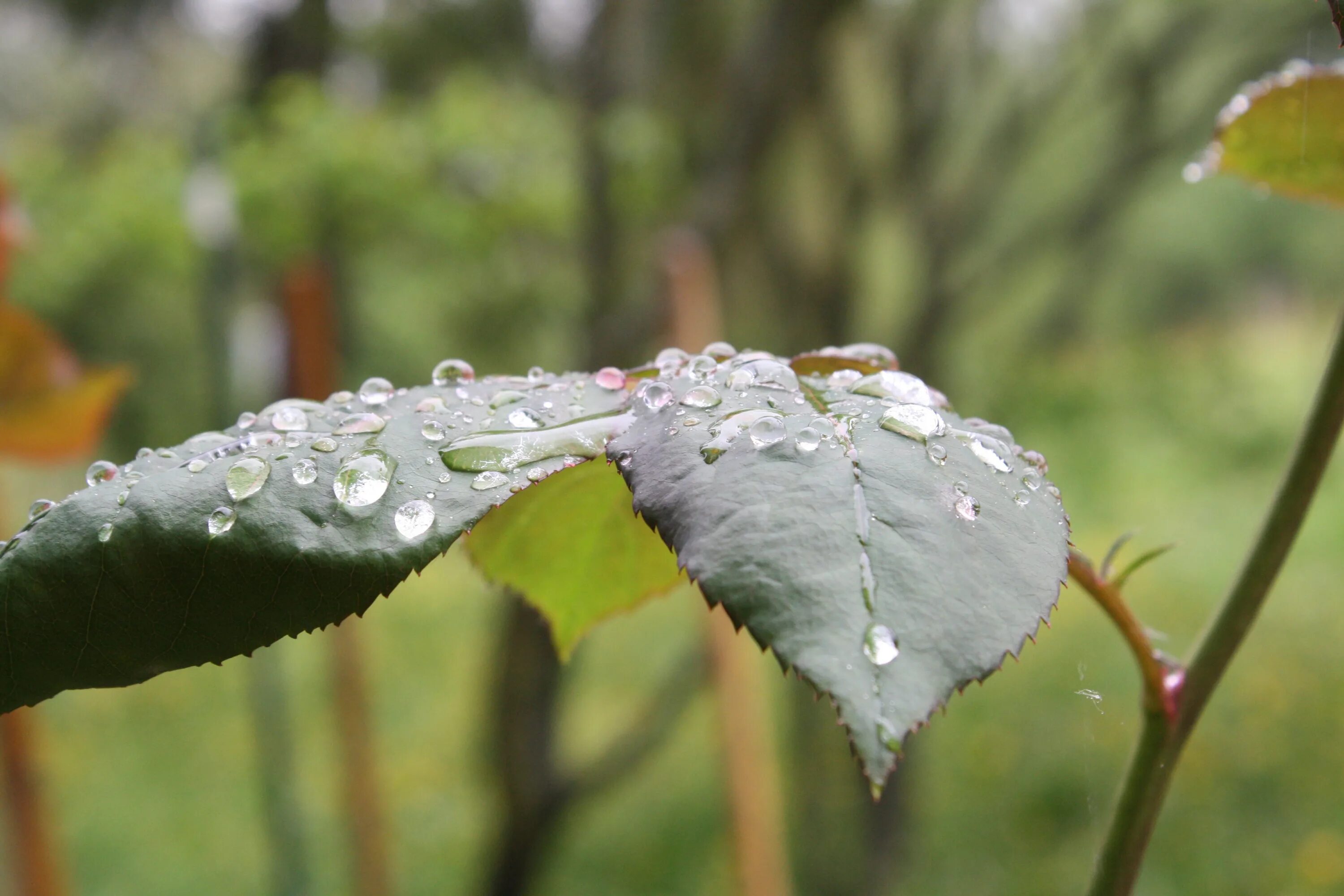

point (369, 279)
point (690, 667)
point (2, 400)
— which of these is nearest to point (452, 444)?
point (2, 400)

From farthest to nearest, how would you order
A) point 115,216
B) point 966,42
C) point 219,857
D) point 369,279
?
point 369,279
point 219,857
point 966,42
point 115,216

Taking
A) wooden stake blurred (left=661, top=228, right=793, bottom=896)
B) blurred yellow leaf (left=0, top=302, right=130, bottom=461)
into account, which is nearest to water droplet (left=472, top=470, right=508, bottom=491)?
blurred yellow leaf (left=0, top=302, right=130, bottom=461)

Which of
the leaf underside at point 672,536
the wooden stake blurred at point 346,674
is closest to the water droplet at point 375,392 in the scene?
the leaf underside at point 672,536

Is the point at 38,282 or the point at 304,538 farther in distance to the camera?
the point at 38,282

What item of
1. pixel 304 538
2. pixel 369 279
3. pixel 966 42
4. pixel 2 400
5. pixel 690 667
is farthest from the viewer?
pixel 369 279

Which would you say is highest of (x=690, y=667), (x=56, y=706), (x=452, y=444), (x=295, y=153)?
(x=295, y=153)

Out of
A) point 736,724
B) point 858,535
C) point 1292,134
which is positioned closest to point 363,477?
point 858,535

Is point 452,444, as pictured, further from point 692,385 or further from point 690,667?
point 690,667
